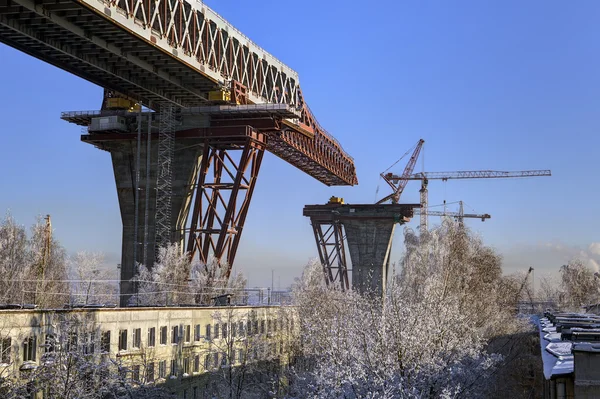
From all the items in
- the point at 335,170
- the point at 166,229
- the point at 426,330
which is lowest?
the point at 426,330

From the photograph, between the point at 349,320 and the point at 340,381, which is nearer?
the point at 340,381

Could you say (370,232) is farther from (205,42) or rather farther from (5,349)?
(5,349)

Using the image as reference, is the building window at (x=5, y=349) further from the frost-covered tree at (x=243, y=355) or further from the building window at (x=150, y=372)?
the frost-covered tree at (x=243, y=355)

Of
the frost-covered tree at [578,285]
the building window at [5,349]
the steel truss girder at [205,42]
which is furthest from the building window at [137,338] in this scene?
the frost-covered tree at [578,285]

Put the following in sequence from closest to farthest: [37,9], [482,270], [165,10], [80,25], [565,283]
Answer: [37,9] → [80,25] → [165,10] → [482,270] → [565,283]

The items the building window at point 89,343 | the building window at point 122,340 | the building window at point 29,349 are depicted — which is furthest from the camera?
the building window at point 122,340

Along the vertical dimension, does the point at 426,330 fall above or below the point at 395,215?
below

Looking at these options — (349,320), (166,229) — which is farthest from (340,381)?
(166,229)

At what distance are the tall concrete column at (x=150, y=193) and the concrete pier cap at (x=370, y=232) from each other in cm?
4990

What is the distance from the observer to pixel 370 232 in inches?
5261

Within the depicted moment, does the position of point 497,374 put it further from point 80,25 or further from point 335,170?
point 335,170

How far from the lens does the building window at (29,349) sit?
31234 millimetres

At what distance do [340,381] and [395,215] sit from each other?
107 meters

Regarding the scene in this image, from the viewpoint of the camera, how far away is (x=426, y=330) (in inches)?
1120
